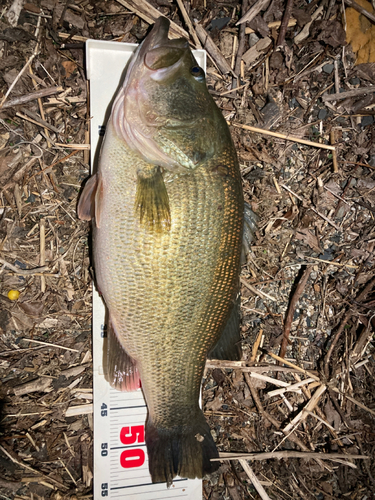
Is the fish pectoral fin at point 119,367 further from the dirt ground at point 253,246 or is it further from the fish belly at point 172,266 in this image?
the dirt ground at point 253,246

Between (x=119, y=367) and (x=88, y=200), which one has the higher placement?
(x=88, y=200)

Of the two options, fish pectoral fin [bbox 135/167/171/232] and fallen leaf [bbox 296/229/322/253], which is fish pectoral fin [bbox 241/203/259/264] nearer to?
fish pectoral fin [bbox 135/167/171/232]

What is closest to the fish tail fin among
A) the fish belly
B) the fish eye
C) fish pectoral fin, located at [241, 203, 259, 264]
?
the fish belly

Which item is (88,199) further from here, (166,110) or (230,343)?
(230,343)

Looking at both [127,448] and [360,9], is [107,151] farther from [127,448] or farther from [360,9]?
[360,9]

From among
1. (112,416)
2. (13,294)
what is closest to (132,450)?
(112,416)

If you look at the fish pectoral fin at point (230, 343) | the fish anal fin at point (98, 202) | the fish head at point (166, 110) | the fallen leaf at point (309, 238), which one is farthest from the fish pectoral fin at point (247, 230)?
the fish anal fin at point (98, 202)
